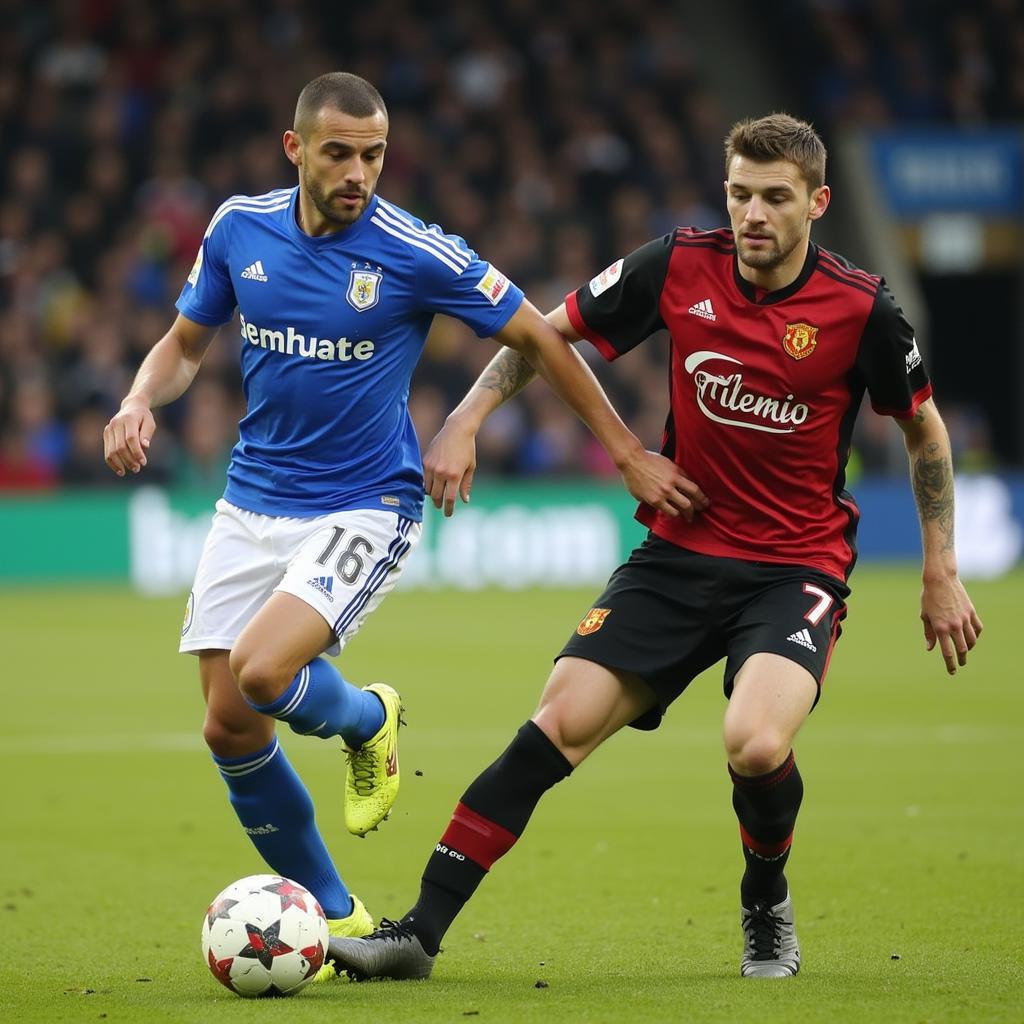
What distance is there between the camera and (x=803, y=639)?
→ 493 cm

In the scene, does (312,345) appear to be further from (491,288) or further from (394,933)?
(394,933)

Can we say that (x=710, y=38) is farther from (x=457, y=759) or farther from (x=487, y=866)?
(x=487, y=866)

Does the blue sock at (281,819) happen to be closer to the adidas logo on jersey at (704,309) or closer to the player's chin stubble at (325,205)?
the player's chin stubble at (325,205)

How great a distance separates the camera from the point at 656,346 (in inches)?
858

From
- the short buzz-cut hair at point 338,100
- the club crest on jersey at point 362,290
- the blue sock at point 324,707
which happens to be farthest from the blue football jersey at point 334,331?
the blue sock at point 324,707

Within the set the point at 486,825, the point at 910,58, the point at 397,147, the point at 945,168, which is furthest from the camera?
the point at 910,58

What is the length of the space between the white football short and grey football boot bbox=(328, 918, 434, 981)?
0.84m

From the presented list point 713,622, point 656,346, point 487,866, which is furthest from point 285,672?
point 656,346

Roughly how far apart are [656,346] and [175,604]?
7.43 m

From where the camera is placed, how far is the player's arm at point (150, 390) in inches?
200

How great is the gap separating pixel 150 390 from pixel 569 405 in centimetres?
122

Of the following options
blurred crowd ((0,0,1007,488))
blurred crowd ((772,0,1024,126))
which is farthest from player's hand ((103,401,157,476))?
blurred crowd ((772,0,1024,126))

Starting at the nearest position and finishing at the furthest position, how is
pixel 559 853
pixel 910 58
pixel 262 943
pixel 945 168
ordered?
1. pixel 262 943
2. pixel 559 853
3. pixel 945 168
4. pixel 910 58

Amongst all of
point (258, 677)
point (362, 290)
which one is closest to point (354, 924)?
point (258, 677)
